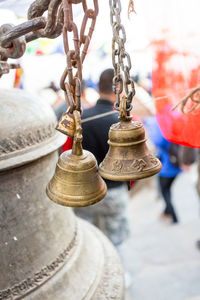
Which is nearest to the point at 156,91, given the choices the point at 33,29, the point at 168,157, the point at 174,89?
the point at 174,89

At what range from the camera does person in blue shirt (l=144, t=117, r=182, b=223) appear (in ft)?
14.6

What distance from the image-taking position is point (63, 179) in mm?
1256

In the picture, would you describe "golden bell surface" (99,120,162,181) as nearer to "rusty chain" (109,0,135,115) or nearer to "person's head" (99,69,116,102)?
"rusty chain" (109,0,135,115)

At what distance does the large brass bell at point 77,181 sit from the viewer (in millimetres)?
A: 1209

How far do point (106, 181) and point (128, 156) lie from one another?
6.54 feet

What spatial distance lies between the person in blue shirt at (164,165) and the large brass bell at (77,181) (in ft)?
10.2

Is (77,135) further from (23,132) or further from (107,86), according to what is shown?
(107,86)

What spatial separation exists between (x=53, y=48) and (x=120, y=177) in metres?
5.98

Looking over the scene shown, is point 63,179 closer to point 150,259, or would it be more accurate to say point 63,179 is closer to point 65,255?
point 65,255

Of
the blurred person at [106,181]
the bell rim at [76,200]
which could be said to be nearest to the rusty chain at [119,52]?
the bell rim at [76,200]

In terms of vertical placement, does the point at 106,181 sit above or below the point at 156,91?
below

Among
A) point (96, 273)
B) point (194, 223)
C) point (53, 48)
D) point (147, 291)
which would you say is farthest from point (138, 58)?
point (96, 273)

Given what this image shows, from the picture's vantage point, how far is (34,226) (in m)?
1.66

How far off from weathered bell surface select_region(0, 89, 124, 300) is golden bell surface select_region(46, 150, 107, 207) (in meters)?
0.33
